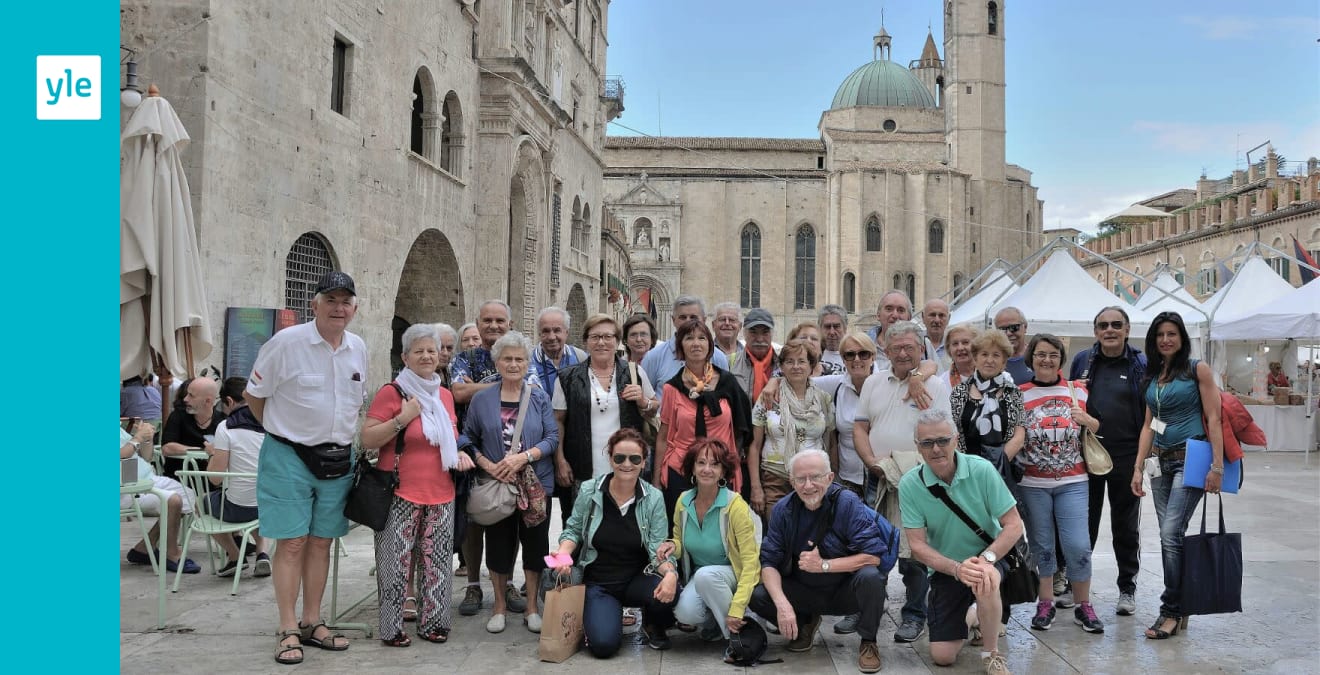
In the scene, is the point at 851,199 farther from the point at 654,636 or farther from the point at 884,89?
the point at 654,636

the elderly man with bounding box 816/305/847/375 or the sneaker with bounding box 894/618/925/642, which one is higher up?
the elderly man with bounding box 816/305/847/375

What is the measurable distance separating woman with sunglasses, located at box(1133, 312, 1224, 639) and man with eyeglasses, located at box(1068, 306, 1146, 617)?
14cm

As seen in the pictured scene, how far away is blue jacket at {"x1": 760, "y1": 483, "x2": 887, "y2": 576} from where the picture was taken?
5195 mm

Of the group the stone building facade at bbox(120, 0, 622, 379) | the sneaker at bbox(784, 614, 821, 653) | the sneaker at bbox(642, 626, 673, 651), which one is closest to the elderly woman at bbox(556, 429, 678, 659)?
the sneaker at bbox(642, 626, 673, 651)

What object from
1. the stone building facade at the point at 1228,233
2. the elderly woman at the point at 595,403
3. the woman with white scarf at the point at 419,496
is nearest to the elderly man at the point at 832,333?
the elderly woman at the point at 595,403

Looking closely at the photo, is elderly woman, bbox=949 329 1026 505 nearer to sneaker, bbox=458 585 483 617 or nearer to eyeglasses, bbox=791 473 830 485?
eyeglasses, bbox=791 473 830 485

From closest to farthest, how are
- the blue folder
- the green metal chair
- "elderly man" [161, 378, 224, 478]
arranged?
the blue folder
the green metal chair
"elderly man" [161, 378, 224, 478]

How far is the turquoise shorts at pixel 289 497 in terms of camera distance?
5.12m

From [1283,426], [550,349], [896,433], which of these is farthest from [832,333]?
[1283,426]

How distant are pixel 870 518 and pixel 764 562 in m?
0.63

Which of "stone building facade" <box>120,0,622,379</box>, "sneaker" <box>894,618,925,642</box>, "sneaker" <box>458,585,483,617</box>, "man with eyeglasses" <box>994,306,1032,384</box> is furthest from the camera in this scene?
"stone building facade" <box>120,0,622,379</box>

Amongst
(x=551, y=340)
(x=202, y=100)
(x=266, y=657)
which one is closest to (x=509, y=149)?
(x=202, y=100)

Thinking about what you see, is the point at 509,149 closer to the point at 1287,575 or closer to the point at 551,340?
the point at 551,340

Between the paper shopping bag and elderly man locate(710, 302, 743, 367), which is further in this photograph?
elderly man locate(710, 302, 743, 367)
